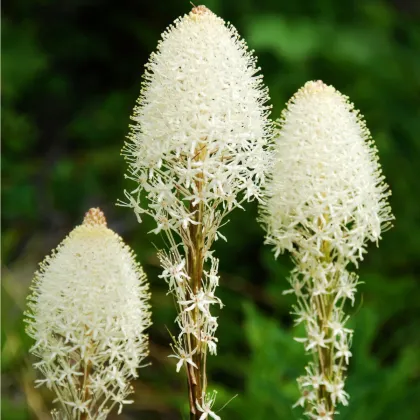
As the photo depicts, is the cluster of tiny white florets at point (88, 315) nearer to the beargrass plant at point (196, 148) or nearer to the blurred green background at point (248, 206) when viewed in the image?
the beargrass plant at point (196, 148)

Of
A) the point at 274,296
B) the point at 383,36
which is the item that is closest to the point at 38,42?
the point at 383,36

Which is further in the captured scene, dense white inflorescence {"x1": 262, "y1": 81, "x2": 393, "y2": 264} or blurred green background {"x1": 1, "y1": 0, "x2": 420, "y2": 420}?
blurred green background {"x1": 1, "y1": 0, "x2": 420, "y2": 420}

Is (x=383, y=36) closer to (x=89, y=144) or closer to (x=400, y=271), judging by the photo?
(x=400, y=271)

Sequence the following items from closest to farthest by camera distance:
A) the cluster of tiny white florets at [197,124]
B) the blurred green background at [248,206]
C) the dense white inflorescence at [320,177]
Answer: the cluster of tiny white florets at [197,124]
the dense white inflorescence at [320,177]
the blurred green background at [248,206]

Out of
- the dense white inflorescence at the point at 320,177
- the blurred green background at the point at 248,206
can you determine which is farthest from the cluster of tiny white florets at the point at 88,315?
the blurred green background at the point at 248,206

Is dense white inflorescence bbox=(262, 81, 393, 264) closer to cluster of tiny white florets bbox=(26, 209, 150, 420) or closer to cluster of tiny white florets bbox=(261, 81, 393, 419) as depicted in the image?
cluster of tiny white florets bbox=(261, 81, 393, 419)

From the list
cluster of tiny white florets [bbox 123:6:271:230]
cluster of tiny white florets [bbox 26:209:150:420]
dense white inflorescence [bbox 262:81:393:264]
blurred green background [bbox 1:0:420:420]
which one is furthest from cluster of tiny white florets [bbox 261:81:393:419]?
blurred green background [bbox 1:0:420:420]

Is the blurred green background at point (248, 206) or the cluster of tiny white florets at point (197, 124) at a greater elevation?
the blurred green background at point (248, 206)
